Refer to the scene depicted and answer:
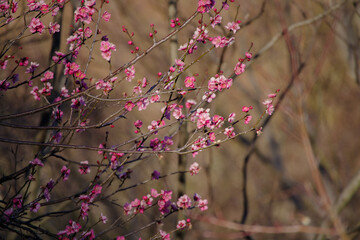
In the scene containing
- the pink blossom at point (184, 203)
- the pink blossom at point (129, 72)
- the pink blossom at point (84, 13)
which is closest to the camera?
the pink blossom at point (84, 13)

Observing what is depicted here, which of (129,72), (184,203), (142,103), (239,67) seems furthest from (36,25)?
(184,203)

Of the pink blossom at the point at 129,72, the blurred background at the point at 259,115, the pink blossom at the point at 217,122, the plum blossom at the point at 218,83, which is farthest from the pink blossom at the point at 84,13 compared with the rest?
the blurred background at the point at 259,115

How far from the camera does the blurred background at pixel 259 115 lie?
4496mm

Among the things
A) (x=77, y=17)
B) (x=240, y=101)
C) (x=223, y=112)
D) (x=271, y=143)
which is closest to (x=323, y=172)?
(x=271, y=143)

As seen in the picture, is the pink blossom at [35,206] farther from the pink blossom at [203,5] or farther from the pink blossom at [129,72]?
the pink blossom at [203,5]

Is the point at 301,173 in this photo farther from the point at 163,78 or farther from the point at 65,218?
the point at 163,78

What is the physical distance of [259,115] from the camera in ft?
26.4

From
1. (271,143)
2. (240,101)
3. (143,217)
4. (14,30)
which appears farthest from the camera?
(240,101)

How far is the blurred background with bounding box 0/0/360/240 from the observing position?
4.50m

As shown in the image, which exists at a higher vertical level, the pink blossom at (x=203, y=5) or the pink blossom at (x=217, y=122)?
the pink blossom at (x=203, y=5)

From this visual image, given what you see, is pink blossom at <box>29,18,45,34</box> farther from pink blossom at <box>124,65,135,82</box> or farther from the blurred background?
the blurred background

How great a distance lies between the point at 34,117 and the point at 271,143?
457 cm

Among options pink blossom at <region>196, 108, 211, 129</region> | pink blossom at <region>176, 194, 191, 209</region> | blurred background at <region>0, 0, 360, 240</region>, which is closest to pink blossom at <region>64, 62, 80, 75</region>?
pink blossom at <region>196, 108, 211, 129</region>

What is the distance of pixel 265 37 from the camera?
827 cm
